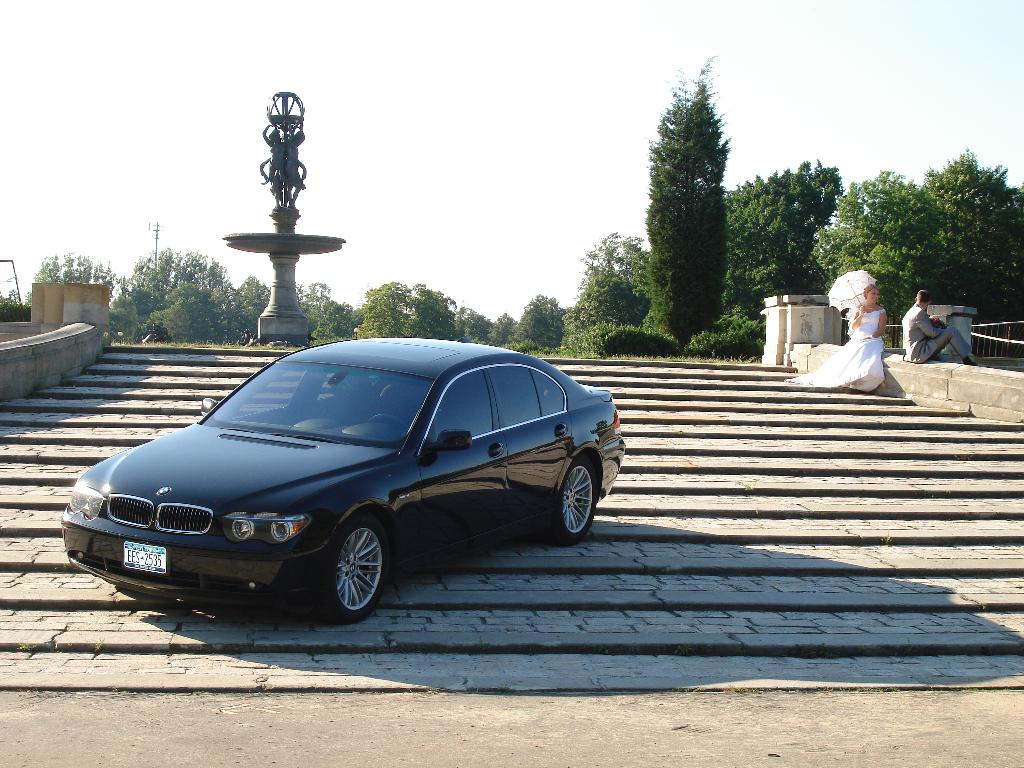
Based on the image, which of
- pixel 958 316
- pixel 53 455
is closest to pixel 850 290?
pixel 958 316

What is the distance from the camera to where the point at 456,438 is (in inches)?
295

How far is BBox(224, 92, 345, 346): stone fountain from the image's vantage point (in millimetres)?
27047

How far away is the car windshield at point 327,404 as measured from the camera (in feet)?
24.8

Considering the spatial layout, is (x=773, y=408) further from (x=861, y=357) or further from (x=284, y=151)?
(x=284, y=151)

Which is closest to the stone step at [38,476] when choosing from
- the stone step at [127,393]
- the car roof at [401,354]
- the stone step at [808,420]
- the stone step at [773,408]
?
the car roof at [401,354]

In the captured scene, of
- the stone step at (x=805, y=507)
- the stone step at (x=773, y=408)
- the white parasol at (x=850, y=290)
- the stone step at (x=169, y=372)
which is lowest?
the stone step at (x=805, y=507)

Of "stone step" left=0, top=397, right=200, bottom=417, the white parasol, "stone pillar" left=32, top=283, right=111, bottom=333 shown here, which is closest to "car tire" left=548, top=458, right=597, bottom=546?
"stone step" left=0, top=397, right=200, bottom=417

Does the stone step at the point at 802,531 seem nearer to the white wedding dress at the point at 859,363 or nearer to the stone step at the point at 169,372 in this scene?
the white wedding dress at the point at 859,363

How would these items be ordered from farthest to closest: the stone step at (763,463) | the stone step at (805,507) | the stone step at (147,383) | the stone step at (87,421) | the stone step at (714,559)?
the stone step at (147,383)
the stone step at (87,421)
the stone step at (763,463)
the stone step at (805,507)
the stone step at (714,559)

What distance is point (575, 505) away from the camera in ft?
30.2

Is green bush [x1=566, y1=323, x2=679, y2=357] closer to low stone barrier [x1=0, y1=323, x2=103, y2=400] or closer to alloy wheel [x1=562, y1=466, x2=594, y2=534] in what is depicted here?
low stone barrier [x1=0, y1=323, x2=103, y2=400]

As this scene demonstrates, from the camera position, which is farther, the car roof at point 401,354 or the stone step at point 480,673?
the car roof at point 401,354

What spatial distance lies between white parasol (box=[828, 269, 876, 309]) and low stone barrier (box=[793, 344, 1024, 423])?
196 cm

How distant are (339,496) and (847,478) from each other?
7.47 m
